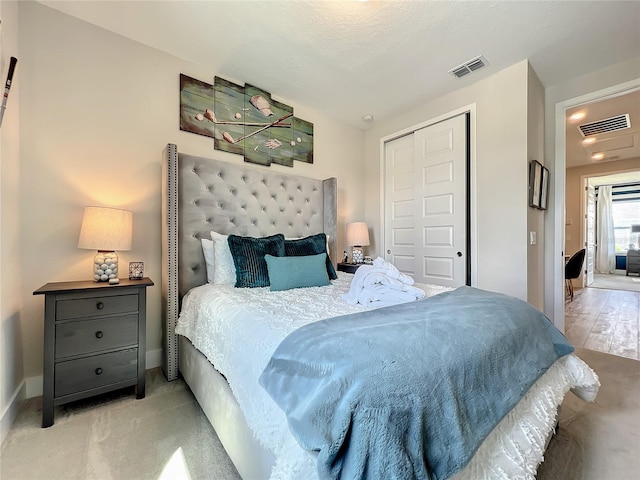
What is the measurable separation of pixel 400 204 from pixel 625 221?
920 cm

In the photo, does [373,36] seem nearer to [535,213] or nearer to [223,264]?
[223,264]

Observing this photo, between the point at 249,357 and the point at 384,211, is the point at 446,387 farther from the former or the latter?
the point at 384,211

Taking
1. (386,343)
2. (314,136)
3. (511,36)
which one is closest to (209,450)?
(386,343)

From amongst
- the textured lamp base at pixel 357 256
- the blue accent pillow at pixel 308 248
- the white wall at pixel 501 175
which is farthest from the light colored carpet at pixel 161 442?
the textured lamp base at pixel 357 256

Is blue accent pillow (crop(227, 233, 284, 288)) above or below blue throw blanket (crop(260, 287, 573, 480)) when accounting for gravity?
above

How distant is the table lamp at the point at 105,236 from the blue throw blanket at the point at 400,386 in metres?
1.55

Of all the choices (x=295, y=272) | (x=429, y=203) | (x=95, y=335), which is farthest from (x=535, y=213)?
(x=95, y=335)

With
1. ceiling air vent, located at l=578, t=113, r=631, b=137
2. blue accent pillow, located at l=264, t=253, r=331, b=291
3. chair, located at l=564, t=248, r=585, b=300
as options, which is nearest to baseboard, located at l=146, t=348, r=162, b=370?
blue accent pillow, located at l=264, t=253, r=331, b=291

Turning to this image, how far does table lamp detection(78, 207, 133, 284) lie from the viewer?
1.80 metres

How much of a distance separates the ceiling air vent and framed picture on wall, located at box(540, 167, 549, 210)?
1.55m

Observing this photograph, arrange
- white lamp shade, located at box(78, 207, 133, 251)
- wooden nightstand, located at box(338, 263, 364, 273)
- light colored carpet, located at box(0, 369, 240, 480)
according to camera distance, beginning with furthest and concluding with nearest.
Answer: wooden nightstand, located at box(338, 263, 364, 273)
white lamp shade, located at box(78, 207, 133, 251)
light colored carpet, located at box(0, 369, 240, 480)

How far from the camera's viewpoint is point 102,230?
71.4 inches

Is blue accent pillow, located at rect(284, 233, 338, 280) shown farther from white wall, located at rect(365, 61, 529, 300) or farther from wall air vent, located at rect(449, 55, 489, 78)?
wall air vent, located at rect(449, 55, 489, 78)

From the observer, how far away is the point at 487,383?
922 mm
